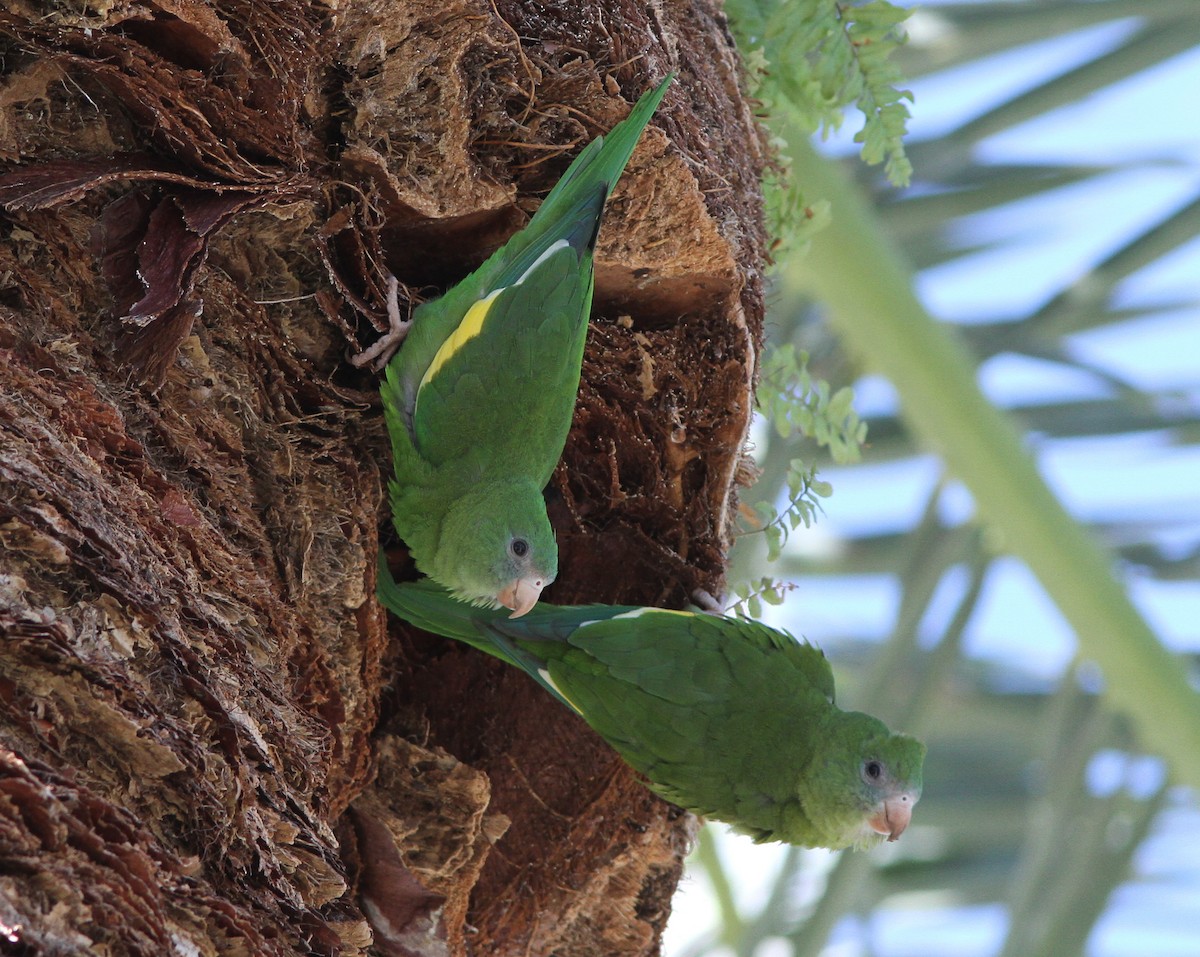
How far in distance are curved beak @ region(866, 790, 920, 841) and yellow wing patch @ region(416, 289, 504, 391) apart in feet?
5.11

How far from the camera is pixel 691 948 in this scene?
4.71 metres

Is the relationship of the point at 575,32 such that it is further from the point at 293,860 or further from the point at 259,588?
the point at 293,860

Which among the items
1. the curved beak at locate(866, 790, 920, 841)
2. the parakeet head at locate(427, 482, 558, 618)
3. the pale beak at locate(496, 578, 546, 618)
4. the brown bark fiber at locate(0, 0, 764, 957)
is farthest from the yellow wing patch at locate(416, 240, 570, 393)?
the curved beak at locate(866, 790, 920, 841)

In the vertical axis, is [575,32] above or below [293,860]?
above

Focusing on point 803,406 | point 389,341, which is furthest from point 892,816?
point 389,341

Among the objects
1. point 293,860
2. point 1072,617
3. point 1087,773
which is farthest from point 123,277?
point 1087,773

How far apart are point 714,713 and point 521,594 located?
0.61 meters

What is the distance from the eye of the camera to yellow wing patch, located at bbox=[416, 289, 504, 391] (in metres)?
2.56

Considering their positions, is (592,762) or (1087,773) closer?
(592,762)

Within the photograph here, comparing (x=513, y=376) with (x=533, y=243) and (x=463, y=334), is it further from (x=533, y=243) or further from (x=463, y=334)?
(x=533, y=243)

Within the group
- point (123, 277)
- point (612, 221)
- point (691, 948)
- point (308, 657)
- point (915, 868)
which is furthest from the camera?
point (915, 868)

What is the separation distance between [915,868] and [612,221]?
3.87 metres

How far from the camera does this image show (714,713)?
2.79 metres

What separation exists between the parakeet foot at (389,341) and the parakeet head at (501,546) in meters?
0.38
